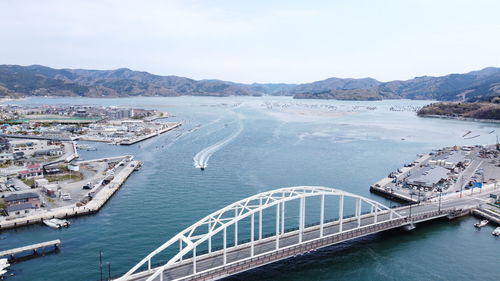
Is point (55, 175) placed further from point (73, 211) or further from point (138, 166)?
point (73, 211)

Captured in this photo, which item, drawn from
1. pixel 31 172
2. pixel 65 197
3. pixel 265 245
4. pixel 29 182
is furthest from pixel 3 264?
pixel 31 172

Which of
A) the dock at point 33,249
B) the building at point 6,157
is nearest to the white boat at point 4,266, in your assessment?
the dock at point 33,249

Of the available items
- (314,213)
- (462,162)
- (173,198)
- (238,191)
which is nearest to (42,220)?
(173,198)

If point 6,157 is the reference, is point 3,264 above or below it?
below

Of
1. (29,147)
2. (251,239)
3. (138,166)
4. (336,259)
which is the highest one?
(29,147)

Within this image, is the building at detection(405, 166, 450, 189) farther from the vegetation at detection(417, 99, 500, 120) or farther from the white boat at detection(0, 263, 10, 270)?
the vegetation at detection(417, 99, 500, 120)

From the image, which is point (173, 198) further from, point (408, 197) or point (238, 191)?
point (408, 197)
